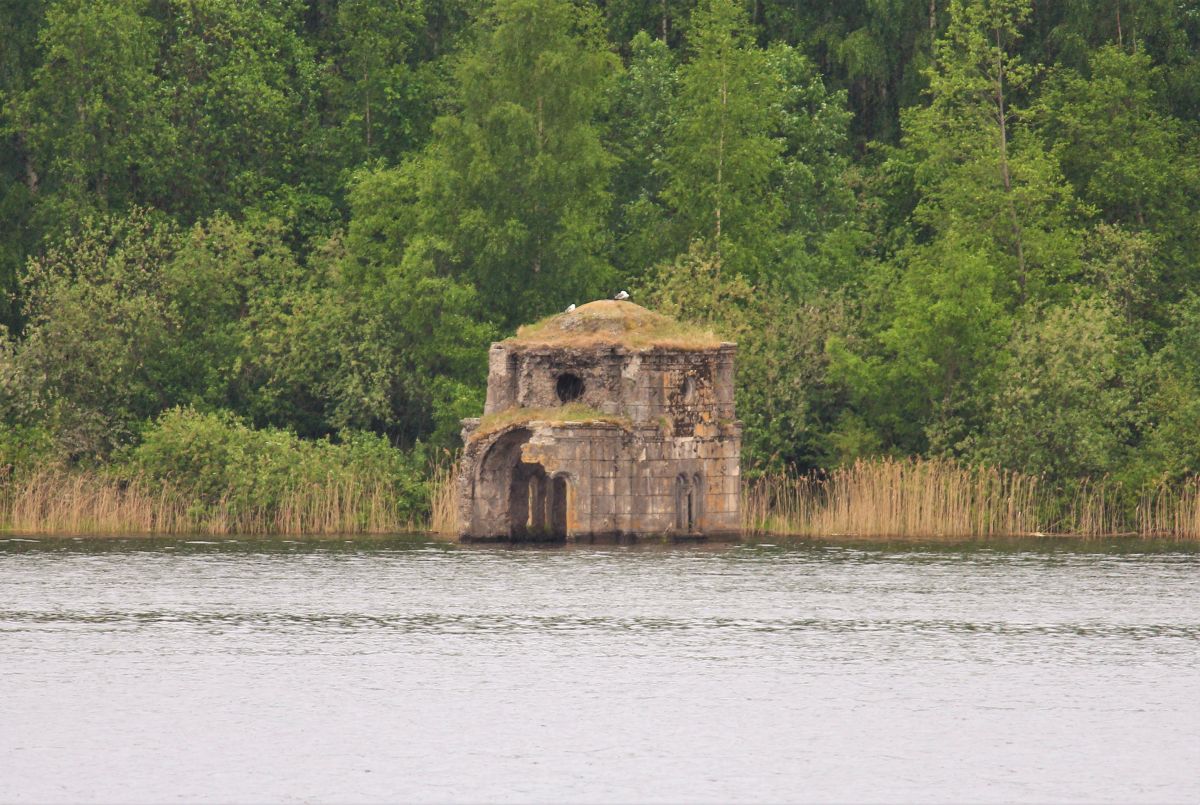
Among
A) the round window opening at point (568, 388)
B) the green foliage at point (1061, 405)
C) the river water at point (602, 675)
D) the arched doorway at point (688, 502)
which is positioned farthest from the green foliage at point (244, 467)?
the green foliage at point (1061, 405)

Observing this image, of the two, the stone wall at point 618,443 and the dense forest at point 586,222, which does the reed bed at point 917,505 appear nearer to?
the dense forest at point 586,222

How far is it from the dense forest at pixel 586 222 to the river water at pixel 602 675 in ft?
35.7

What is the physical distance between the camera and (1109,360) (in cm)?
6625

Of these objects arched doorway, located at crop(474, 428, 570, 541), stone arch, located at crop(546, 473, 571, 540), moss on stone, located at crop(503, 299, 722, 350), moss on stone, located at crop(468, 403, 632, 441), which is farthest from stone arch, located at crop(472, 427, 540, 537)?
moss on stone, located at crop(503, 299, 722, 350)

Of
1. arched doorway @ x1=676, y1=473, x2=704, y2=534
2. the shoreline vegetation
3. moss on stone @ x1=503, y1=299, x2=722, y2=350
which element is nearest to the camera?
moss on stone @ x1=503, y1=299, x2=722, y2=350

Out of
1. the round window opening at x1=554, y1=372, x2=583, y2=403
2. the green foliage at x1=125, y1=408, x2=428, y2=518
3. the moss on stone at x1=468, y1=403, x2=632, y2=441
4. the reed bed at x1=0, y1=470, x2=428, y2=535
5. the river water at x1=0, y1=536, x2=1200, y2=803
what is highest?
the round window opening at x1=554, y1=372, x2=583, y2=403

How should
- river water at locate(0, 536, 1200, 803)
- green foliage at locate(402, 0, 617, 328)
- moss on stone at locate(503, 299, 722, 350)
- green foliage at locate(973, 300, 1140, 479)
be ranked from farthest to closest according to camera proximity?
green foliage at locate(402, 0, 617, 328)
green foliage at locate(973, 300, 1140, 479)
moss on stone at locate(503, 299, 722, 350)
river water at locate(0, 536, 1200, 803)

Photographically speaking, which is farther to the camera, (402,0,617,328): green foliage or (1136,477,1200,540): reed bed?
(402,0,617,328): green foliage

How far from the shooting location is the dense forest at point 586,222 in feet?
225

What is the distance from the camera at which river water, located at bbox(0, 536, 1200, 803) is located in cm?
3092

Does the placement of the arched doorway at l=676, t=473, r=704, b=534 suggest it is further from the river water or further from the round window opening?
the round window opening

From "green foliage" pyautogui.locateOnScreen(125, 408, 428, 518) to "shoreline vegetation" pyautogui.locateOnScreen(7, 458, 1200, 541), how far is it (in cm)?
16

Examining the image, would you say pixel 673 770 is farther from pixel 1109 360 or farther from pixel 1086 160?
pixel 1086 160

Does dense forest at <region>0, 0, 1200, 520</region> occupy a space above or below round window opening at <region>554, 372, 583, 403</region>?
above
